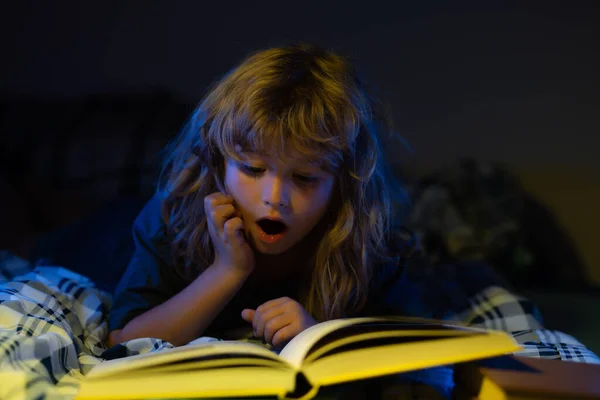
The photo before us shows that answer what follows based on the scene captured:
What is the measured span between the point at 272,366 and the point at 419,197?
1.09 metres

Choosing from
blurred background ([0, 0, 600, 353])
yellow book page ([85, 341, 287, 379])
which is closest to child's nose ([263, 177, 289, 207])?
yellow book page ([85, 341, 287, 379])

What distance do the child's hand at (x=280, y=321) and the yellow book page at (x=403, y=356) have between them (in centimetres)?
17

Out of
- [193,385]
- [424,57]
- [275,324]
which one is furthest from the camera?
[424,57]

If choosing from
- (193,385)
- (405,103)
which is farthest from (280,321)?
(405,103)

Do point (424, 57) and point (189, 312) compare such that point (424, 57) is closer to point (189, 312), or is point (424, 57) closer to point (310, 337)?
point (189, 312)

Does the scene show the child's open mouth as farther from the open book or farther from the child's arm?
the open book

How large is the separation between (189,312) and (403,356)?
361mm

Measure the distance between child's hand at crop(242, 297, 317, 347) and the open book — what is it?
0.43ft

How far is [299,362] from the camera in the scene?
58cm

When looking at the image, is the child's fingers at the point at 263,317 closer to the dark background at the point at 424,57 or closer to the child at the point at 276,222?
the child at the point at 276,222

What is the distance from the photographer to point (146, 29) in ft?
6.54

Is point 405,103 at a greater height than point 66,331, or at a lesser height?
greater

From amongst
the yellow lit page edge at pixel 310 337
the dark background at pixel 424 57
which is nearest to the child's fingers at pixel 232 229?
the yellow lit page edge at pixel 310 337

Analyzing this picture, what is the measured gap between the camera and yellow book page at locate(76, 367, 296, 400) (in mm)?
532
